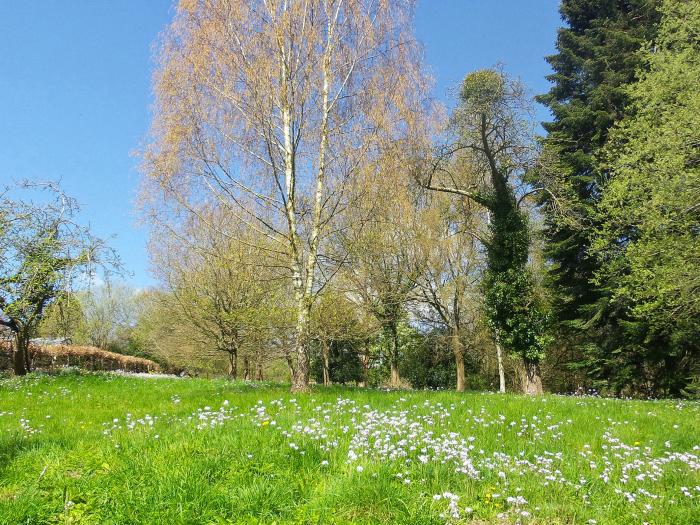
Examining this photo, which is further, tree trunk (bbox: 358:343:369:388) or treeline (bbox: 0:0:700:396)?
tree trunk (bbox: 358:343:369:388)

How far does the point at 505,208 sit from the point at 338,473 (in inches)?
→ 680

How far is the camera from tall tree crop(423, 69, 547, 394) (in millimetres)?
18531

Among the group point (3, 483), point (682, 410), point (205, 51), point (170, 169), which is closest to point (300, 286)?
point (170, 169)

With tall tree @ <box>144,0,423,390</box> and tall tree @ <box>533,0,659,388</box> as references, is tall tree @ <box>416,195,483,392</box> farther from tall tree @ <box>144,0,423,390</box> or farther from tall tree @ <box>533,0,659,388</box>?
tall tree @ <box>144,0,423,390</box>

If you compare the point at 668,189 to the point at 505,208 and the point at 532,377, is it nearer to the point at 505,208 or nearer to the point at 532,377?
the point at 505,208

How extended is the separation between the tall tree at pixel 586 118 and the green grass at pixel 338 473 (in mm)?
17334

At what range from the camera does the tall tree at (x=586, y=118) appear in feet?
74.3

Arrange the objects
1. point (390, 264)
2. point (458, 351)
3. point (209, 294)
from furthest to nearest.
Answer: point (209, 294)
point (458, 351)
point (390, 264)

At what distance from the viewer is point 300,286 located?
38.6 feet

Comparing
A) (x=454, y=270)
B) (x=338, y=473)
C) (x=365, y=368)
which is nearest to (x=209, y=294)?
(x=365, y=368)

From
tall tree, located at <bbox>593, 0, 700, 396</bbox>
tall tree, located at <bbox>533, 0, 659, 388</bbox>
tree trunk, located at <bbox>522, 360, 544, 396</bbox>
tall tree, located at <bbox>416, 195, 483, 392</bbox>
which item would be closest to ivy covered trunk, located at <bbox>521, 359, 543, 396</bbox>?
tree trunk, located at <bbox>522, 360, 544, 396</bbox>

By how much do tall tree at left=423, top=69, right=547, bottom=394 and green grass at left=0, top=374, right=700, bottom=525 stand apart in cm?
1140

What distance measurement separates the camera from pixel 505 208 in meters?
19.4

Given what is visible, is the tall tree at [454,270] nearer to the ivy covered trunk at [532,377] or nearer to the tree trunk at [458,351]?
the tree trunk at [458,351]
